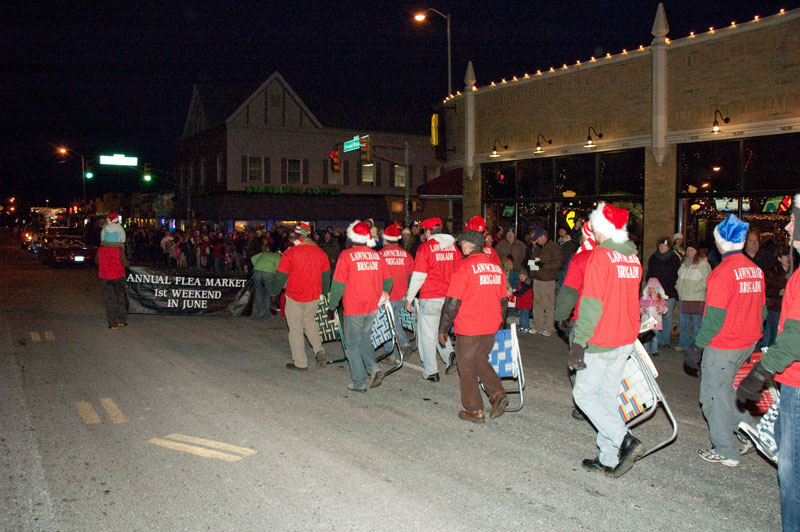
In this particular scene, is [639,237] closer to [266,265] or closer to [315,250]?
[266,265]

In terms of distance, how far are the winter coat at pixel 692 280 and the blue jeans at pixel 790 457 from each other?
6613mm

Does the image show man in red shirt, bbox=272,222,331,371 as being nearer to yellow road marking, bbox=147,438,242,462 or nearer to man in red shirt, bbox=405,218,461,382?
man in red shirt, bbox=405,218,461,382

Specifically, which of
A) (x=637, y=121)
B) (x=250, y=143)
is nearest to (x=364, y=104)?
(x=250, y=143)

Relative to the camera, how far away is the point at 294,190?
1639 inches

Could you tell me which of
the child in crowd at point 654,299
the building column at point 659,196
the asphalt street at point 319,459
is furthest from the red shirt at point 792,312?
the building column at point 659,196

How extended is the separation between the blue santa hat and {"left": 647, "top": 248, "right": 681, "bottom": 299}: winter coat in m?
5.73

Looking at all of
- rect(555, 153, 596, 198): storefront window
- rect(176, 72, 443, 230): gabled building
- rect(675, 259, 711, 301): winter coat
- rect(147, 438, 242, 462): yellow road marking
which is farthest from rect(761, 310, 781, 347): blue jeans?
rect(176, 72, 443, 230): gabled building

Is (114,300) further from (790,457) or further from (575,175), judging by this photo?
(575,175)

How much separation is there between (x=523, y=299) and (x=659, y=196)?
18.7 feet

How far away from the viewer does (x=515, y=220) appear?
782 inches

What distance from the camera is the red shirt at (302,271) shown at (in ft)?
29.2

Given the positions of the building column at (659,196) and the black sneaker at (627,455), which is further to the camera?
the building column at (659,196)

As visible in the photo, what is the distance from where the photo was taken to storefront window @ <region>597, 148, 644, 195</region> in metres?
16.5

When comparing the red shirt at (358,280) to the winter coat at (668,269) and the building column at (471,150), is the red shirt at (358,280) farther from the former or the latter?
the building column at (471,150)
